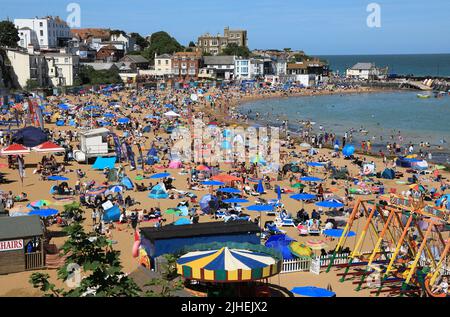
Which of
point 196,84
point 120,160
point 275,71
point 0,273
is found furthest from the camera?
point 275,71

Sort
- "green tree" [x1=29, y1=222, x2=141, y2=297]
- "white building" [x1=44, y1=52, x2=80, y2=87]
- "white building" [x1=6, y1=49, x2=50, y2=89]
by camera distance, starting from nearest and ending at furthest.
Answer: "green tree" [x1=29, y1=222, x2=141, y2=297], "white building" [x1=6, y1=49, x2=50, y2=89], "white building" [x1=44, y1=52, x2=80, y2=87]

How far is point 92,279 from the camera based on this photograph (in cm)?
684

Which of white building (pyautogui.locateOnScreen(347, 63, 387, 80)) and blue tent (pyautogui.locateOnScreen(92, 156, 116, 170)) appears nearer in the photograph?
blue tent (pyautogui.locateOnScreen(92, 156, 116, 170))

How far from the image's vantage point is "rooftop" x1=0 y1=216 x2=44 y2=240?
13961 millimetres

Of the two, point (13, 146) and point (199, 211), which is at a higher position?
point (13, 146)

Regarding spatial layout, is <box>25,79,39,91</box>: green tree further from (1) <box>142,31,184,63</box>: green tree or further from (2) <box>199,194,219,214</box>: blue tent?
(2) <box>199,194,219,214</box>: blue tent

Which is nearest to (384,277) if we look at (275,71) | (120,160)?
(120,160)

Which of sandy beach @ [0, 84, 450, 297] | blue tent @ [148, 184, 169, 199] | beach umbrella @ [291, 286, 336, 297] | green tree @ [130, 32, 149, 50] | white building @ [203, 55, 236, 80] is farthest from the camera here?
green tree @ [130, 32, 149, 50]

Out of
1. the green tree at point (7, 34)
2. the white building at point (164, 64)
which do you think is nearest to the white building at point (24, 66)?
the green tree at point (7, 34)

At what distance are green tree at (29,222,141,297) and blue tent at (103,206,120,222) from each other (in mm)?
10537

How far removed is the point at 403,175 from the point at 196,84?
60.8 meters

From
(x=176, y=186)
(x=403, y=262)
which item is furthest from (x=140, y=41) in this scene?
(x=403, y=262)

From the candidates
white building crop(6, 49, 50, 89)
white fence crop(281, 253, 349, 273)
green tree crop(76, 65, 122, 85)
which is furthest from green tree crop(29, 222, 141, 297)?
green tree crop(76, 65, 122, 85)
